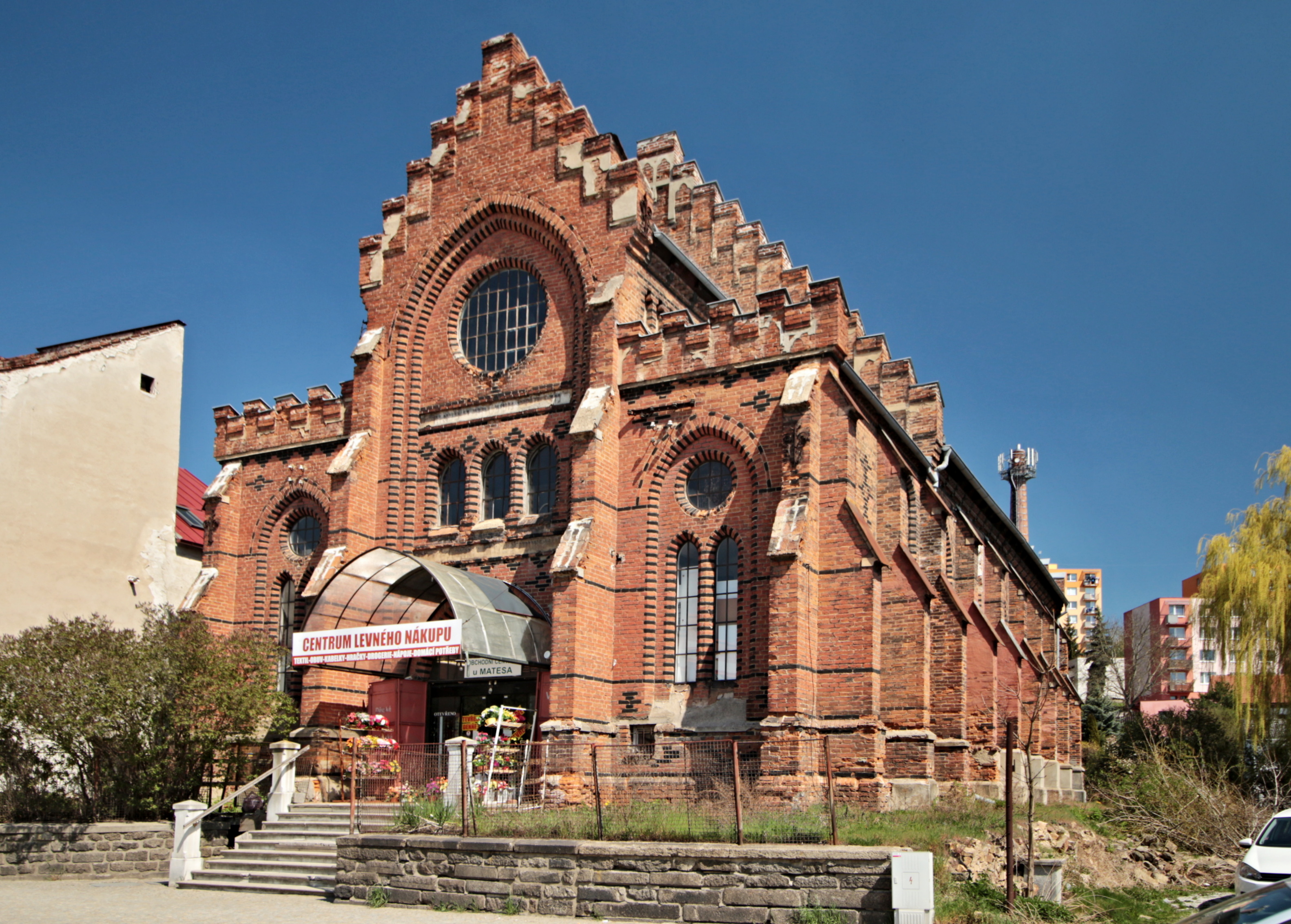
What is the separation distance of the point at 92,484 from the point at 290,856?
1300cm

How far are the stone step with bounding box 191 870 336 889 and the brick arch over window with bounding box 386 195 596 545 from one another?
8358mm

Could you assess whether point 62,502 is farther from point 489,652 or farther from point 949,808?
point 949,808

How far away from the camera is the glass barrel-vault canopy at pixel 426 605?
19828 mm

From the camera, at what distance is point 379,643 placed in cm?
1981

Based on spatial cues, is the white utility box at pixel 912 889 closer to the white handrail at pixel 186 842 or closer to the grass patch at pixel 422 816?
the grass patch at pixel 422 816

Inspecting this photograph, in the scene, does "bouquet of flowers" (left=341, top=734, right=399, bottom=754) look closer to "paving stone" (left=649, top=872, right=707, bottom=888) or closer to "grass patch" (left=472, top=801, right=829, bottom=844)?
"grass patch" (left=472, top=801, right=829, bottom=844)

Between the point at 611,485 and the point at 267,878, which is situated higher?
the point at 611,485

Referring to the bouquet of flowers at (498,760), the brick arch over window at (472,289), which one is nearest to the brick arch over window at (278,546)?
the brick arch over window at (472,289)

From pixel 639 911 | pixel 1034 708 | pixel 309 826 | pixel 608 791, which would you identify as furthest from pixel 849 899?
pixel 1034 708

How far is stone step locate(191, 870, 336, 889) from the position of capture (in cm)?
1611

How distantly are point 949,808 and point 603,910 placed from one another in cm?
→ 771

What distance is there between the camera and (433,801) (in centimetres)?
1558

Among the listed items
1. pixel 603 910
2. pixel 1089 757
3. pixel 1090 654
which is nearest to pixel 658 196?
pixel 603 910

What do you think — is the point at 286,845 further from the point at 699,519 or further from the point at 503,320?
the point at 503,320
